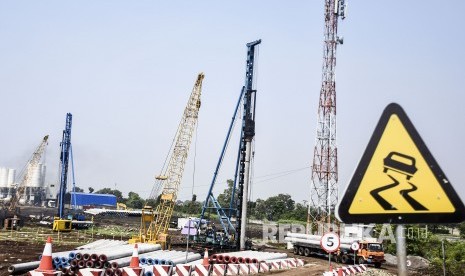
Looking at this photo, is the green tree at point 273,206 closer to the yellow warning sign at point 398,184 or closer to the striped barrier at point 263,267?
the striped barrier at point 263,267

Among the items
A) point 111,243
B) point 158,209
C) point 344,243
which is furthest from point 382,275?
point 158,209

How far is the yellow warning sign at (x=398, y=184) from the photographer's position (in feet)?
10.9

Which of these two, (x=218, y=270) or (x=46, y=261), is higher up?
(x=46, y=261)

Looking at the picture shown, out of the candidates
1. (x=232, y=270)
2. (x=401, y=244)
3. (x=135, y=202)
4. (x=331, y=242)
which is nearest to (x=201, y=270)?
(x=232, y=270)

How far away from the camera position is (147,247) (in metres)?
27.5

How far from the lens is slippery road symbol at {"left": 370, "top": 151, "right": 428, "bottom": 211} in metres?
3.33

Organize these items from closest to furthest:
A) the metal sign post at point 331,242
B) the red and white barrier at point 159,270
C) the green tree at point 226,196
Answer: the metal sign post at point 331,242, the red and white barrier at point 159,270, the green tree at point 226,196

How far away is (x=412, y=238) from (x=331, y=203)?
856 centimetres

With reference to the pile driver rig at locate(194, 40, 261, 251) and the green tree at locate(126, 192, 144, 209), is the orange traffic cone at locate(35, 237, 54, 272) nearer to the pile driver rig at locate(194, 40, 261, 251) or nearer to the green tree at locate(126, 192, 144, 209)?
the pile driver rig at locate(194, 40, 261, 251)

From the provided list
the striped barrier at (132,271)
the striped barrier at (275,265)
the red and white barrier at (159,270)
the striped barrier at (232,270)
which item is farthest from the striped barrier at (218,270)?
the striped barrier at (132,271)

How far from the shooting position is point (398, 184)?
11.0 feet

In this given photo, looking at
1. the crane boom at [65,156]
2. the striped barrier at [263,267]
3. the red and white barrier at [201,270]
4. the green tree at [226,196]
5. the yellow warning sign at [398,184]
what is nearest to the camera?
the yellow warning sign at [398,184]

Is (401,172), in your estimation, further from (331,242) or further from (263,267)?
(263,267)

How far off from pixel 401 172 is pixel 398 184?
9cm
